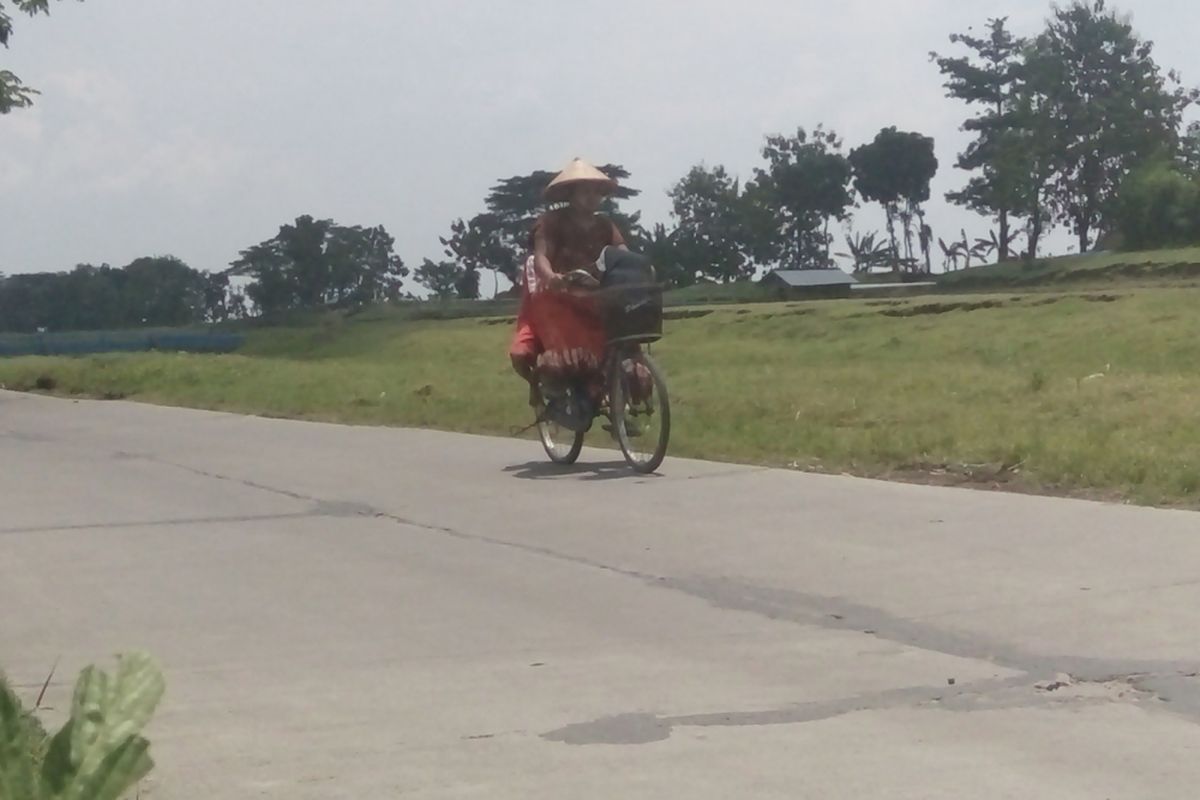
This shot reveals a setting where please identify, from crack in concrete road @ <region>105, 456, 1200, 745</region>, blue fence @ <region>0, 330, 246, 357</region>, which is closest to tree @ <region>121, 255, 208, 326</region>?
blue fence @ <region>0, 330, 246, 357</region>

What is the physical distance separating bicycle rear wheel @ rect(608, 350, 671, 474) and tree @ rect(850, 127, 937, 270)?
7520 cm

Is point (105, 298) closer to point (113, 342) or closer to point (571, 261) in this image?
point (113, 342)

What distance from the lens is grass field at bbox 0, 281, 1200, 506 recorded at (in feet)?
34.3

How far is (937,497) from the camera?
912cm

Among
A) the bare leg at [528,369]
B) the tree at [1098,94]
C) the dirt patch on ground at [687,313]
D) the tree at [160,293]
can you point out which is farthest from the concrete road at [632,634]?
the tree at [1098,94]

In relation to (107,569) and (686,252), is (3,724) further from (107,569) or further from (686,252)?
(686,252)

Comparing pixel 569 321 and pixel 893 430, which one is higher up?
pixel 569 321

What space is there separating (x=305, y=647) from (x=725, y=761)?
215 cm

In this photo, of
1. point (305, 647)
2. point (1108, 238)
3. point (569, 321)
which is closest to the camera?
point (305, 647)

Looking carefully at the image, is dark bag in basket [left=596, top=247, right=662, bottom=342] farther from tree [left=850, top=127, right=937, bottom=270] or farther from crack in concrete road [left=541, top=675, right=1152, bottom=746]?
tree [left=850, top=127, right=937, bottom=270]

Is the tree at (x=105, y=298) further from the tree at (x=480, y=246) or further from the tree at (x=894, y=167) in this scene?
the tree at (x=894, y=167)

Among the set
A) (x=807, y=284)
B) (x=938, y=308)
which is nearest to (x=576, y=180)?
(x=938, y=308)

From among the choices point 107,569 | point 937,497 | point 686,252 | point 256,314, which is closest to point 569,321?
point 937,497

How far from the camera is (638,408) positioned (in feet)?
36.4
